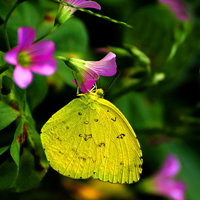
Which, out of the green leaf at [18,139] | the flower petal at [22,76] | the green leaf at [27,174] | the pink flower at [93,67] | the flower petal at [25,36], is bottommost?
the green leaf at [27,174]

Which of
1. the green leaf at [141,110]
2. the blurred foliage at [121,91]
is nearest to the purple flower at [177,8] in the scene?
the blurred foliage at [121,91]

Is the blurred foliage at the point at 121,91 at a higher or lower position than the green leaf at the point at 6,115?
lower

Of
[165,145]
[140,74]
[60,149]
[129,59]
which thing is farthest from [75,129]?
[165,145]

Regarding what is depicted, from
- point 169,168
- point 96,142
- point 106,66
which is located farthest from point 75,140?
point 169,168

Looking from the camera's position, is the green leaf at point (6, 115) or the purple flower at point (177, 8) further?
the purple flower at point (177, 8)

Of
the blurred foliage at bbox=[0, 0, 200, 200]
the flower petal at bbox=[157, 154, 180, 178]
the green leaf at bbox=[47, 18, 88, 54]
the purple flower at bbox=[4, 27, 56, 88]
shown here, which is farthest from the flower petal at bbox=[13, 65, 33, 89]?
the flower petal at bbox=[157, 154, 180, 178]

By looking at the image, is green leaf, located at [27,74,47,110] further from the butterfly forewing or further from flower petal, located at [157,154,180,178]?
flower petal, located at [157,154,180,178]

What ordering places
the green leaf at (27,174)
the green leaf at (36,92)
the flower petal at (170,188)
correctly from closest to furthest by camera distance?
the green leaf at (27,174), the green leaf at (36,92), the flower petal at (170,188)

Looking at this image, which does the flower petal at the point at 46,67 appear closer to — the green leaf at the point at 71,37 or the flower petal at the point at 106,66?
the flower petal at the point at 106,66
